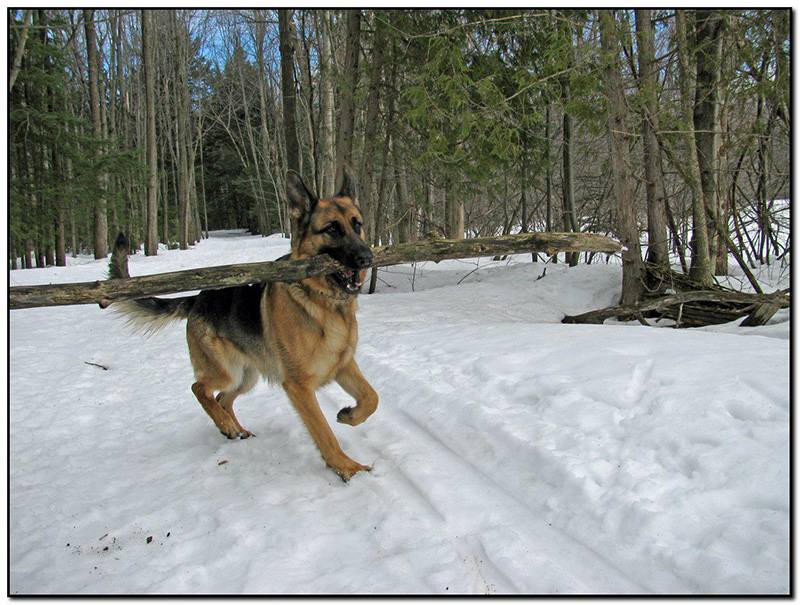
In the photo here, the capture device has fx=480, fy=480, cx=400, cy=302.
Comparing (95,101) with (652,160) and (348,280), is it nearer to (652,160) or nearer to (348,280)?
(652,160)

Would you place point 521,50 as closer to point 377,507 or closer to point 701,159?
point 701,159

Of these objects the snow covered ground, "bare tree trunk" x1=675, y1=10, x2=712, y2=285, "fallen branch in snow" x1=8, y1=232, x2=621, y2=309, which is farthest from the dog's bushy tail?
"bare tree trunk" x1=675, y1=10, x2=712, y2=285

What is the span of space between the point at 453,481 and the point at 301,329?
144 centimetres

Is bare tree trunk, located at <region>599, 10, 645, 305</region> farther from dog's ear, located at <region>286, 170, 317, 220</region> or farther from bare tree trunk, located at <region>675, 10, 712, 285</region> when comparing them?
dog's ear, located at <region>286, 170, 317, 220</region>

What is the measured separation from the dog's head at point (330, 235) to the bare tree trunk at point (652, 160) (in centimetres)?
574

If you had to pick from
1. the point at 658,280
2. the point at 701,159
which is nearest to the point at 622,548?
the point at 658,280

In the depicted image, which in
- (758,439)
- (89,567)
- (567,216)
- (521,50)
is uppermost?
(521,50)

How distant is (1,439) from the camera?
279 centimetres

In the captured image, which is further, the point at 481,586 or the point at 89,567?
the point at 89,567

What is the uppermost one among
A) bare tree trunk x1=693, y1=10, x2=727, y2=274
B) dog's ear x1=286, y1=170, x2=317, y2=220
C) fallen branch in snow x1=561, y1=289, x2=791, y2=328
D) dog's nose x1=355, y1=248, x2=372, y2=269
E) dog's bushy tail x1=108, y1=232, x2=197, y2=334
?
bare tree trunk x1=693, y1=10, x2=727, y2=274

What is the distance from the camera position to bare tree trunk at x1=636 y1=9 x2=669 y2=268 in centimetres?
720

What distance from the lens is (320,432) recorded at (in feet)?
10.9

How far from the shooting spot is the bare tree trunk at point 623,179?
6984 mm

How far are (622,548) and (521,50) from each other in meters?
8.94
